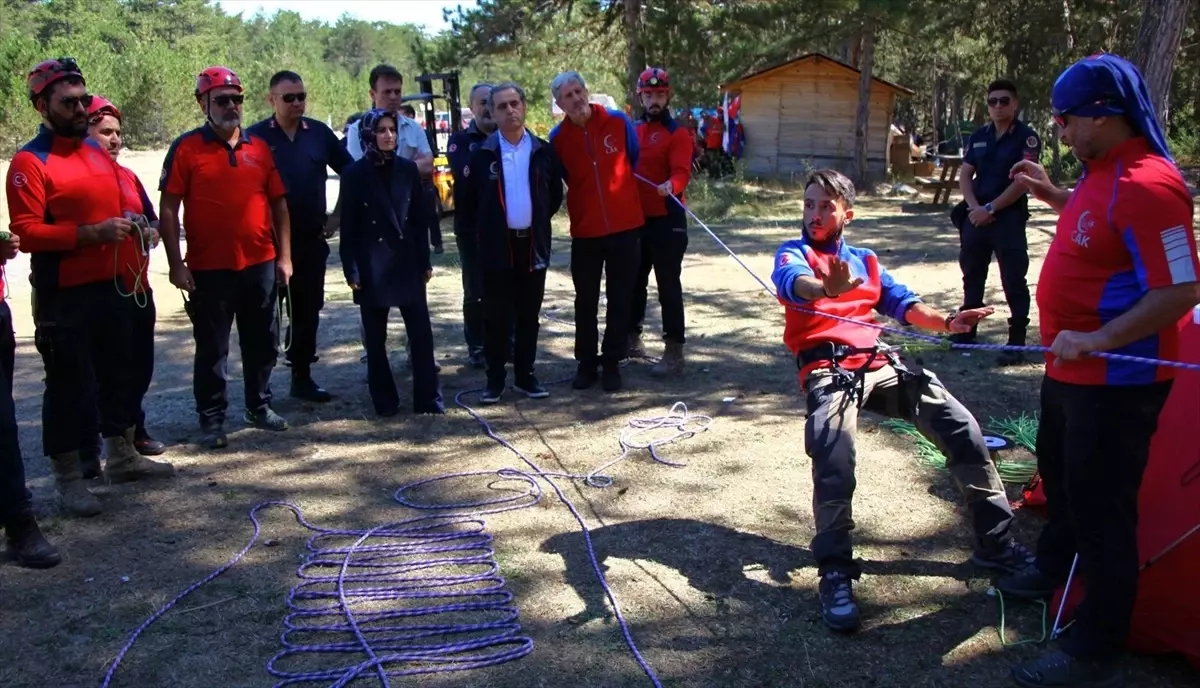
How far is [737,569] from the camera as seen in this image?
156 inches

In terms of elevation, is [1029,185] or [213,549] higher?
[1029,185]

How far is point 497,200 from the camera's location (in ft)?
19.7

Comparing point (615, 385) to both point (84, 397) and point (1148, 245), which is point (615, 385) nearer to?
point (84, 397)

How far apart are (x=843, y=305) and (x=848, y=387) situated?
33 cm

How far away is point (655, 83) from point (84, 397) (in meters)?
3.95

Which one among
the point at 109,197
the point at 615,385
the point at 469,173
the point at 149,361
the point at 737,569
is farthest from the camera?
the point at 615,385

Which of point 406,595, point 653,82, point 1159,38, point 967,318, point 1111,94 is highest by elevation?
point 1159,38

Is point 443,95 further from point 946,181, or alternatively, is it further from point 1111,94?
point 1111,94

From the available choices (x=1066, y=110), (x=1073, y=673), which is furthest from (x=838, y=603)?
(x=1066, y=110)

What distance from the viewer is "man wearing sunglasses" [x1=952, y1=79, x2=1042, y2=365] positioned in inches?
258

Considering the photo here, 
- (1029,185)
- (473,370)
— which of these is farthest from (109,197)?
(1029,185)

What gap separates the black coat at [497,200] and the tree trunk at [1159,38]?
17.1 ft

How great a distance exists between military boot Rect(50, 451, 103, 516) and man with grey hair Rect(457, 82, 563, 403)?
249cm

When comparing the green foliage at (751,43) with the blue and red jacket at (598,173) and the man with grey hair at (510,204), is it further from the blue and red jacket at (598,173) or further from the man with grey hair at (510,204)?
the man with grey hair at (510,204)
